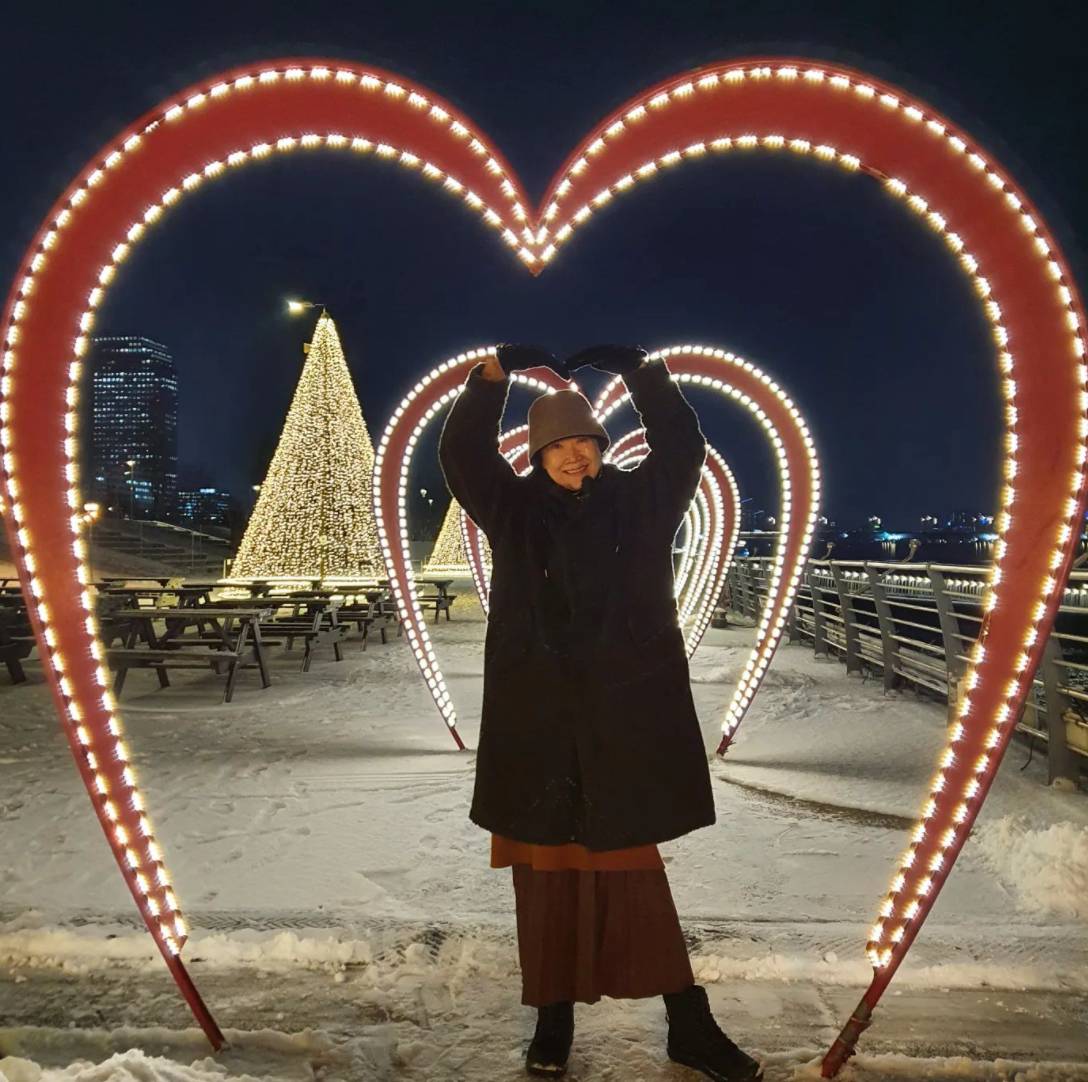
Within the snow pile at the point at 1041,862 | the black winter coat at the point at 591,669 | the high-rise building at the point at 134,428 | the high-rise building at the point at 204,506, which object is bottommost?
the snow pile at the point at 1041,862

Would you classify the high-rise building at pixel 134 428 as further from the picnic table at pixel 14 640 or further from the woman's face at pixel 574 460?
the woman's face at pixel 574 460

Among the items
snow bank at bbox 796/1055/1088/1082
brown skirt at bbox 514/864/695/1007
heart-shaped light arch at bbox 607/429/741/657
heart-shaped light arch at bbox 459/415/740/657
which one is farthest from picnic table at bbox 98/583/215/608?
snow bank at bbox 796/1055/1088/1082

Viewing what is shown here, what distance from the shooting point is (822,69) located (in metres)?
2.50

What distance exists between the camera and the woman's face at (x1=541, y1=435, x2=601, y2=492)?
267 centimetres

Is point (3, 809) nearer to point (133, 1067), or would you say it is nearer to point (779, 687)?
point (133, 1067)

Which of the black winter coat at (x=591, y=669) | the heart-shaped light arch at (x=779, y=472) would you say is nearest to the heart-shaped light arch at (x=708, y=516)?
the heart-shaped light arch at (x=779, y=472)

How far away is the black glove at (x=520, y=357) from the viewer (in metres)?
2.73

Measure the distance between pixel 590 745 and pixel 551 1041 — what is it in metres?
0.89

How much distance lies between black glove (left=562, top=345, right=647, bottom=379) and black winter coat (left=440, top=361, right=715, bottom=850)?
313 mm

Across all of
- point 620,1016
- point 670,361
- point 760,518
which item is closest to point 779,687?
point 670,361

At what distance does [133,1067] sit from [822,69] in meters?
3.40

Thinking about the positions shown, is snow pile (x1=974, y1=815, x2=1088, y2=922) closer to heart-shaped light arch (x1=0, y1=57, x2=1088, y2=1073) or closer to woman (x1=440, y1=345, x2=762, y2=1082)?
heart-shaped light arch (x1=0, y1=57, x2=1088, y2=1073)

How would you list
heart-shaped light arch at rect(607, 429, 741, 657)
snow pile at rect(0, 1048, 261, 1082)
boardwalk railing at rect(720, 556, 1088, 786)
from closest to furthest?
snow pile at rect(0, 1048, 261, 1082)
boardwalk railing at rect(720, 556, 1088, 786)
heart-shaped light arch at rect(607, 429, 741, 657)

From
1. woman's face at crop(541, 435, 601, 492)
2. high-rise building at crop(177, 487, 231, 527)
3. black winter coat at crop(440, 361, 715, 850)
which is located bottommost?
black winter coat at crop(440, 361, 715, 850)
